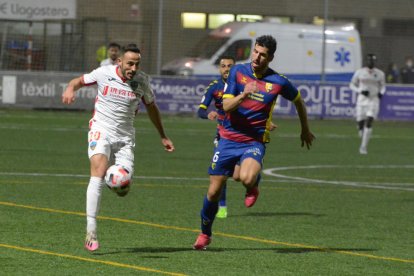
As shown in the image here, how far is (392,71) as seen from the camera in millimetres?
46562

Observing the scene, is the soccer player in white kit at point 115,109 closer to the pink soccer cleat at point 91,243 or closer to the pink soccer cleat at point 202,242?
the pink soccer cleat at point 91,243

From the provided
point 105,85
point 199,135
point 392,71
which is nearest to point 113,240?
point 105,85

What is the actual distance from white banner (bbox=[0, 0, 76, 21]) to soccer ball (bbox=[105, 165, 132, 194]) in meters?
31.5

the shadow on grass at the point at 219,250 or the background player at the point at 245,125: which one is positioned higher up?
the background player at the point at 245,125

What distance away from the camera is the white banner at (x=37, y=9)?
42.5m

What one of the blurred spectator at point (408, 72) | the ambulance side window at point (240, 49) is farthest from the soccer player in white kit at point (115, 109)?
the blurred spectator at point (408, 72)

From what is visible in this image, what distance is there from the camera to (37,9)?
4369 cm

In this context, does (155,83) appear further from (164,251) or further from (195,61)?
(164,251)

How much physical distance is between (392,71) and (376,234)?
3287 centimetres

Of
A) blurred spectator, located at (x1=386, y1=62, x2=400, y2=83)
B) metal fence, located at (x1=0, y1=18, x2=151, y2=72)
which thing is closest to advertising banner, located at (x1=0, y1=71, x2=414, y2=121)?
metal fence, located at (x1=0, y1=18, x2=151, y2=72)

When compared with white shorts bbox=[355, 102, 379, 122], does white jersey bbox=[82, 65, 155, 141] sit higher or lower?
higher

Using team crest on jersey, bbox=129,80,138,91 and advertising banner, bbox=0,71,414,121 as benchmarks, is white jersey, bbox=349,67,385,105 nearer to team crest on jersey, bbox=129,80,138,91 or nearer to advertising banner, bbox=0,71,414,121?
advertising banner, bbox=0,71,414,121

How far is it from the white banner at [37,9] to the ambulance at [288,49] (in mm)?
4273

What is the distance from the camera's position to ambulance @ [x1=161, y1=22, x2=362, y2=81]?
43281 millimetres
